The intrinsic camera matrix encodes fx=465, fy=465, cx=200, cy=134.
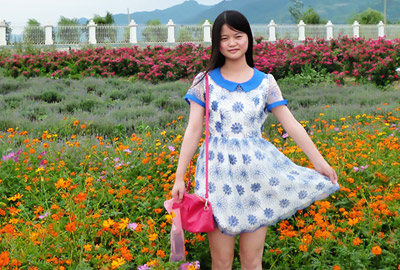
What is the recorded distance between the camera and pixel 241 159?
234 centimetres

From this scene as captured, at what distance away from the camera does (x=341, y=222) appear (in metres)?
3.22

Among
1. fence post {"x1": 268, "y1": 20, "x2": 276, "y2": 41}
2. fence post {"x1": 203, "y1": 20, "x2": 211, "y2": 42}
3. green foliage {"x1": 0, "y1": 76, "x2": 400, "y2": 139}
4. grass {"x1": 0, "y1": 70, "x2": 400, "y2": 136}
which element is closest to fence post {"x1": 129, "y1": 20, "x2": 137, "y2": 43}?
fence post {"x1": 203, "y1": 20, "x2": 211, "y2": 42}

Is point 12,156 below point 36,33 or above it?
below

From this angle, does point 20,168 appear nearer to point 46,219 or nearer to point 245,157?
point 46,219

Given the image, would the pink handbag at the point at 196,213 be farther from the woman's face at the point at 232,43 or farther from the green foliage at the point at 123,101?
the green foliage at the point at 123,101

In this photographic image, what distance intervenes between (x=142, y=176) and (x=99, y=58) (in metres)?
10.4

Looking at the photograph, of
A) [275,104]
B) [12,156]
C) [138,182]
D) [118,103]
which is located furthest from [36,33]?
[275,104]

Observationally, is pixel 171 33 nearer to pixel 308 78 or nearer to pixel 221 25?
pixel 308 78

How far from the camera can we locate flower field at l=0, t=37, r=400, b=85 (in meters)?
11.9

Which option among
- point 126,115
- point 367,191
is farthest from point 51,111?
point 367,191

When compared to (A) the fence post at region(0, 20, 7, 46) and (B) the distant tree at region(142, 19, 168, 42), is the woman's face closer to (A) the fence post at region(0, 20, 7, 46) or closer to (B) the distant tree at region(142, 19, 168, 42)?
(A) the fence post at region(0, 20, 7, 46)

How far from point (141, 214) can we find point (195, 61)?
913 cm

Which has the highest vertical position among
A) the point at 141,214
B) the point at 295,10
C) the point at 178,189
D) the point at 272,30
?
the point at 295,10

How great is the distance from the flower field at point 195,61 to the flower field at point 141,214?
6.91 meters
